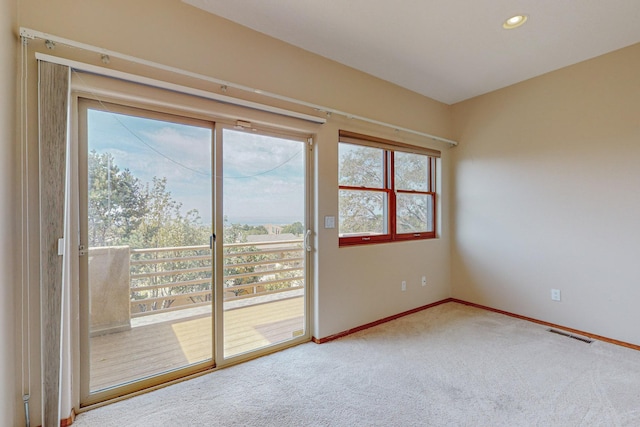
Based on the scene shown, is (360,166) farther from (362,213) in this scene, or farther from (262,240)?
(262,240)

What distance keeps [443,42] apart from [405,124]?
41.2 inches

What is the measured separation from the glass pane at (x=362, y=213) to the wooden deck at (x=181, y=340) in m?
0.95

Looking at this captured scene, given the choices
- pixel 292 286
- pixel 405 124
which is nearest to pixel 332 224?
pixel 292 286

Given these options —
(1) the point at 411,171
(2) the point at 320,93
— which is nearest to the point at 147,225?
(2) the point at 320,93

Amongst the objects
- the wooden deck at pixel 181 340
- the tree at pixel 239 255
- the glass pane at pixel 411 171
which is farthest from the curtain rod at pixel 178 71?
the wooden deck at pixel 181 340

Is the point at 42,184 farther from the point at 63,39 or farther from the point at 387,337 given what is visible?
the point at 387,337

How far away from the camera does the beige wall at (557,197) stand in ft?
8.80

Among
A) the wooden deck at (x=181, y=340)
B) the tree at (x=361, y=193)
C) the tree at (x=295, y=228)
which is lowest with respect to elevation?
the wooden deck at (x=181, y=340)

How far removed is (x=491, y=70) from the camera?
3.08m

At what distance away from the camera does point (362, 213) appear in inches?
127

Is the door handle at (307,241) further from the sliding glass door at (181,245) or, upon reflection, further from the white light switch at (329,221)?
the white light switch at (329,221)

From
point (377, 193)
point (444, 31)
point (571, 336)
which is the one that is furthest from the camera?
point (377, 193)

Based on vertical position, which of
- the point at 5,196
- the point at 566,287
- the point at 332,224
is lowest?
the point at 566,287

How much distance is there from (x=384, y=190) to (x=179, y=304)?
7.99 ft
